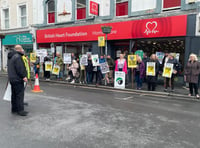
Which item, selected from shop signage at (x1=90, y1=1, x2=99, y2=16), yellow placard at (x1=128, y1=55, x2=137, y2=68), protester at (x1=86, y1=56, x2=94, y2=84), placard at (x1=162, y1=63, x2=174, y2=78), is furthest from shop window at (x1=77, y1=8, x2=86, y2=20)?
placard at (x1=162, y1=63, x2=174, y2=78)

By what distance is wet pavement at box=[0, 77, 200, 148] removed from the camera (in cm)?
374

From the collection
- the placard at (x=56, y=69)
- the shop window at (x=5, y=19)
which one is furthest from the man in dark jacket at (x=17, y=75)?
the shop window at (x=5, y=19)

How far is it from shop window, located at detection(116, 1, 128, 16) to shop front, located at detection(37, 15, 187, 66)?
942 mm

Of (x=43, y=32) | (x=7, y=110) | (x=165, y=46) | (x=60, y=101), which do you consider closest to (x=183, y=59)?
(x=165, y=46)

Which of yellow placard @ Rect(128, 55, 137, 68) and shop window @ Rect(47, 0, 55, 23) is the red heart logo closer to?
yellow placard @ Rect(128, 55, 137, 68)

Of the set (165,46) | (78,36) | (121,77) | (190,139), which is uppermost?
(78,36)

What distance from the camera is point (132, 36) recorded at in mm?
12016

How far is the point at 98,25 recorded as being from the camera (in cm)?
1361

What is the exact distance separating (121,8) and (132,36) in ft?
8.10

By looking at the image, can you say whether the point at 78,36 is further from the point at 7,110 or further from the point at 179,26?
the point at 7,110

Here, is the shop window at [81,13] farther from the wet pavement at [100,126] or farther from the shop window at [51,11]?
the wet pavement at [100,126]

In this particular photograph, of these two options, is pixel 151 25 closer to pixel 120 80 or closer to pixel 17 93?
pixel 120 80

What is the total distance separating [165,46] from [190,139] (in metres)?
8.17

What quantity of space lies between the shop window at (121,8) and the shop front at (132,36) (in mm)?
942
